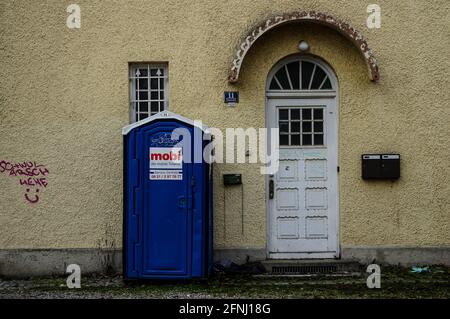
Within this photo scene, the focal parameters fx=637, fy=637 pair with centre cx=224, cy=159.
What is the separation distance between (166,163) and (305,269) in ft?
8.57

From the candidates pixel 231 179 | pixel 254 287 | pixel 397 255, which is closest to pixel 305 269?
pixel 254 287

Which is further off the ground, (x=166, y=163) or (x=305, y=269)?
(x=166, y=163)

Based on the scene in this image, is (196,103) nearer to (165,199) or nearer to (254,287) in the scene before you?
(165,199)

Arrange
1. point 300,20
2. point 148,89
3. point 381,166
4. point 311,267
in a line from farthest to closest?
point 148,89
point 381,166
point 311,267
point 300,20

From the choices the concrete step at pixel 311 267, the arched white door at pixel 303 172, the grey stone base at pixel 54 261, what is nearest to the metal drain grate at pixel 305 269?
the concrete step at pixel 311 267

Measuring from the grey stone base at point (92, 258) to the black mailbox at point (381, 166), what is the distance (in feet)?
3.51

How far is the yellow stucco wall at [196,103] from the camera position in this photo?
9422 mm

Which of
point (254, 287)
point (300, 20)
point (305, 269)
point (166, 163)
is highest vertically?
point (300, 20)

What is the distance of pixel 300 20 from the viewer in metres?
9.13

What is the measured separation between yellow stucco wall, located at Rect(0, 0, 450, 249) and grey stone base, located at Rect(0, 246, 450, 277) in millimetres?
118

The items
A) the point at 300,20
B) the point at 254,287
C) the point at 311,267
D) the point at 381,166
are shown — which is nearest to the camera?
the point at 254,287

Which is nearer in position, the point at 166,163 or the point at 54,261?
the point at 166,163

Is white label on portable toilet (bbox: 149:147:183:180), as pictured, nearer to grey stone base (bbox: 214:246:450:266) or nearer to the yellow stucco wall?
the yellow stucco wall

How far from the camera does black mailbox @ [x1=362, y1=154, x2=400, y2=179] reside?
938 cm
